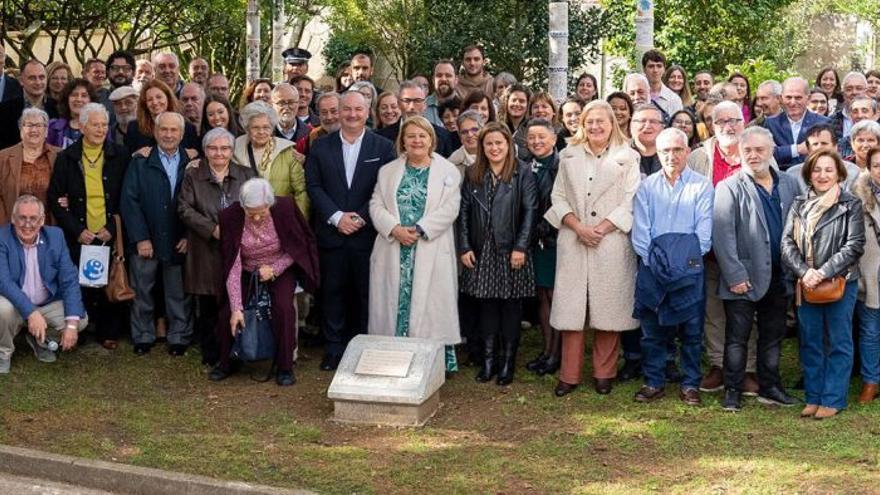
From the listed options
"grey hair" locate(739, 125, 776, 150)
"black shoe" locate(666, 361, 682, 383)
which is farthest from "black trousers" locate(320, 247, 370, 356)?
"grey hair" locate(739, 125, 776, 150)

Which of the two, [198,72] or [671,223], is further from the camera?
[198,72]

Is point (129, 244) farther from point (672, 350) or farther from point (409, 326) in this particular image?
point (672, 350)

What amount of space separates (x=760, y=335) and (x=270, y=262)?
369 cm

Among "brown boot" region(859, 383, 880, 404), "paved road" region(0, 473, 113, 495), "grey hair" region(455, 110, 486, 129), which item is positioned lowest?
"paved road" region(0, 473, 113, 495)

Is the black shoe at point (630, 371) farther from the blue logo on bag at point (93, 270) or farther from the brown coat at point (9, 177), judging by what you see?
the brown coat at point (9, 177)

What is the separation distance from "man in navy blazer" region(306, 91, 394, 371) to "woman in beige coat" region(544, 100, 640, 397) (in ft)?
5.10

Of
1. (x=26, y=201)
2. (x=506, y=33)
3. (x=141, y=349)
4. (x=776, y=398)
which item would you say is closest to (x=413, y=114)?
(x=141, y=349)

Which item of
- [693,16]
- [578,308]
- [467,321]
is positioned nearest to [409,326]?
[467,321]

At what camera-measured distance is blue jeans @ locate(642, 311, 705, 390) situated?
30.0 ft

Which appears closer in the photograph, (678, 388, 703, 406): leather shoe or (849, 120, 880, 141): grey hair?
(678, 388, 703, 406): leather shoe

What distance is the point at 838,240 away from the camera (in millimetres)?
8523

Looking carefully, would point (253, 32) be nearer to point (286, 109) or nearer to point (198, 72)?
point (198, 72)

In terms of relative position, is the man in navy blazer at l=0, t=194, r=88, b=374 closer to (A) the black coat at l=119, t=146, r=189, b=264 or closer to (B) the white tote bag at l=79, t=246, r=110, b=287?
(B) the white tote bag at l=79, t=246, r=110, b=287

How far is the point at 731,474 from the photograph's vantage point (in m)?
7.62
